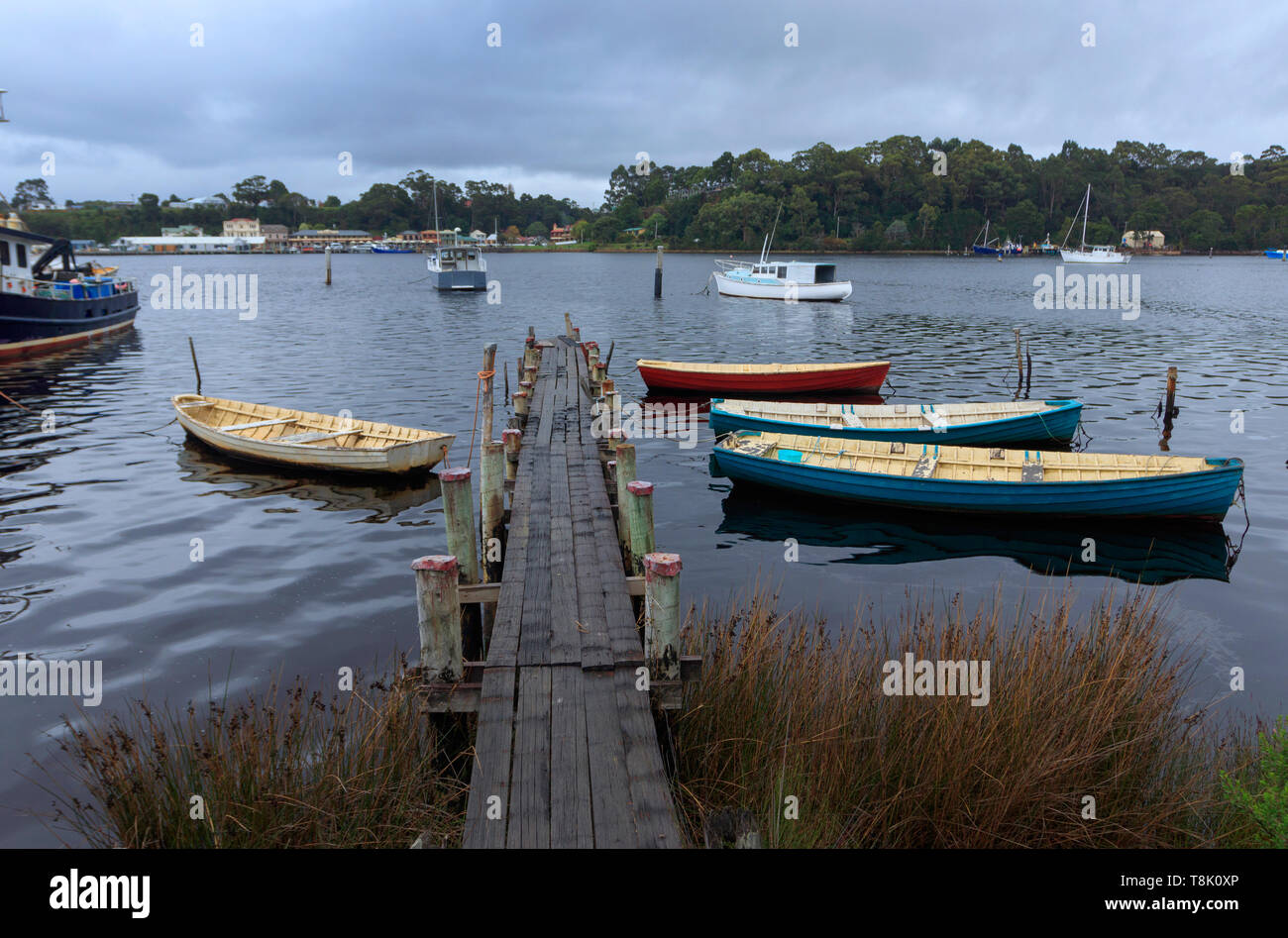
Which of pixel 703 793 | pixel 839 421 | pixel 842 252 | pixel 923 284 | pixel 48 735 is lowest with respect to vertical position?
pixel 48 735

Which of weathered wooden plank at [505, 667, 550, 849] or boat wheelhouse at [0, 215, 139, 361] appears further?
boat wheelhouse at [0, 215, 139, 361]

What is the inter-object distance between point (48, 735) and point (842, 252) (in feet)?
530

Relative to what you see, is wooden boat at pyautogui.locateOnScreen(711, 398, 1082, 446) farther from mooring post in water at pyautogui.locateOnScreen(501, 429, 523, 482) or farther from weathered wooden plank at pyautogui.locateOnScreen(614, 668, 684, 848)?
weathered wooden plank at pyautogui.locateOnScreen(614, 668, 684, 848)

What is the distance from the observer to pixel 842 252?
15575 cm

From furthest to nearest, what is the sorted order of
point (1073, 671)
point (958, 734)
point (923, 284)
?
point (923, 284) → point (1073, 671) → point (958, 734)

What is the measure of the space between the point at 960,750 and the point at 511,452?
831cm

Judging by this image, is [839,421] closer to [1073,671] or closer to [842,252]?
[1073,671]

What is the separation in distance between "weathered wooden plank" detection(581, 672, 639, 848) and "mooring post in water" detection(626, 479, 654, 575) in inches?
86.1

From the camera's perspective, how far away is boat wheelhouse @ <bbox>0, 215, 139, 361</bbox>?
3008 cm

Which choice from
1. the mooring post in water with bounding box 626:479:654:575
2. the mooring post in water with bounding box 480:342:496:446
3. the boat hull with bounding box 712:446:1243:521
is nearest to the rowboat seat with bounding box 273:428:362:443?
the mooring post in water with bounding box 480:342:496:446

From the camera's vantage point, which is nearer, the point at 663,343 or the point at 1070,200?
the point at 663,343

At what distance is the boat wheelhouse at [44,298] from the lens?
30.1 m
